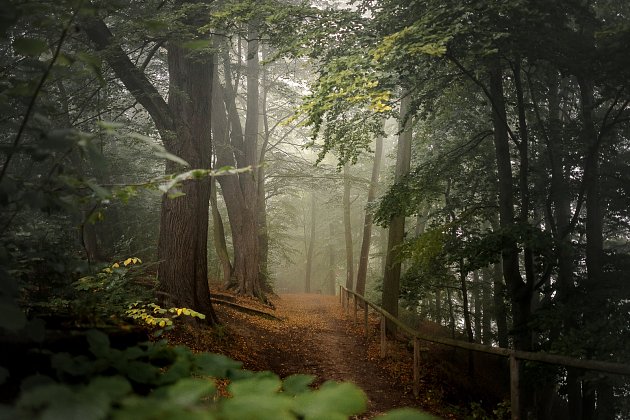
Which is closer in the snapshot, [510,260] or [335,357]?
[510,260]

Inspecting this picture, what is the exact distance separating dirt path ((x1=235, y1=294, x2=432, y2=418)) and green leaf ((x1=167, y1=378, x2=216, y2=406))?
5.26m

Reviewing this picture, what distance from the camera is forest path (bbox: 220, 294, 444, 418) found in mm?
6559

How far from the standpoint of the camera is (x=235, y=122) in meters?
15.0

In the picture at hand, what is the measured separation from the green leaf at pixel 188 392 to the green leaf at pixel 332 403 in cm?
23

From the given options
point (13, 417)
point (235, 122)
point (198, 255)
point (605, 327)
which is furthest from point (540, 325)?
point (235, 122)

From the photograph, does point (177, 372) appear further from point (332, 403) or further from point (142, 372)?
point (332, 403)

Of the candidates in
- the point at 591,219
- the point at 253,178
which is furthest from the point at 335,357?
the point at 591,219

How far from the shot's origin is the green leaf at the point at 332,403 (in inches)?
38.6

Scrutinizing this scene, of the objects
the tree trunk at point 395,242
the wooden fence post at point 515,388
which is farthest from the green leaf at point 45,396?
the tree trunk at point 395,242

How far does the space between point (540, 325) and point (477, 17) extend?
15.1 feet

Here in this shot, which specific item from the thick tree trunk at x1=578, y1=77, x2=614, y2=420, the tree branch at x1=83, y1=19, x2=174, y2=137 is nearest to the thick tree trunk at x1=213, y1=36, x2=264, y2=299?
the tree branch at x1=83, y1=19, x2=174, y2=137

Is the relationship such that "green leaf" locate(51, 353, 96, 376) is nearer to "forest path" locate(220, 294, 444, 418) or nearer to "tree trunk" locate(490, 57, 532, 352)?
"forest path" locate(220, 294, 444, 418)

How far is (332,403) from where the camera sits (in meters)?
0.99

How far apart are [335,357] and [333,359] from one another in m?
0.17
